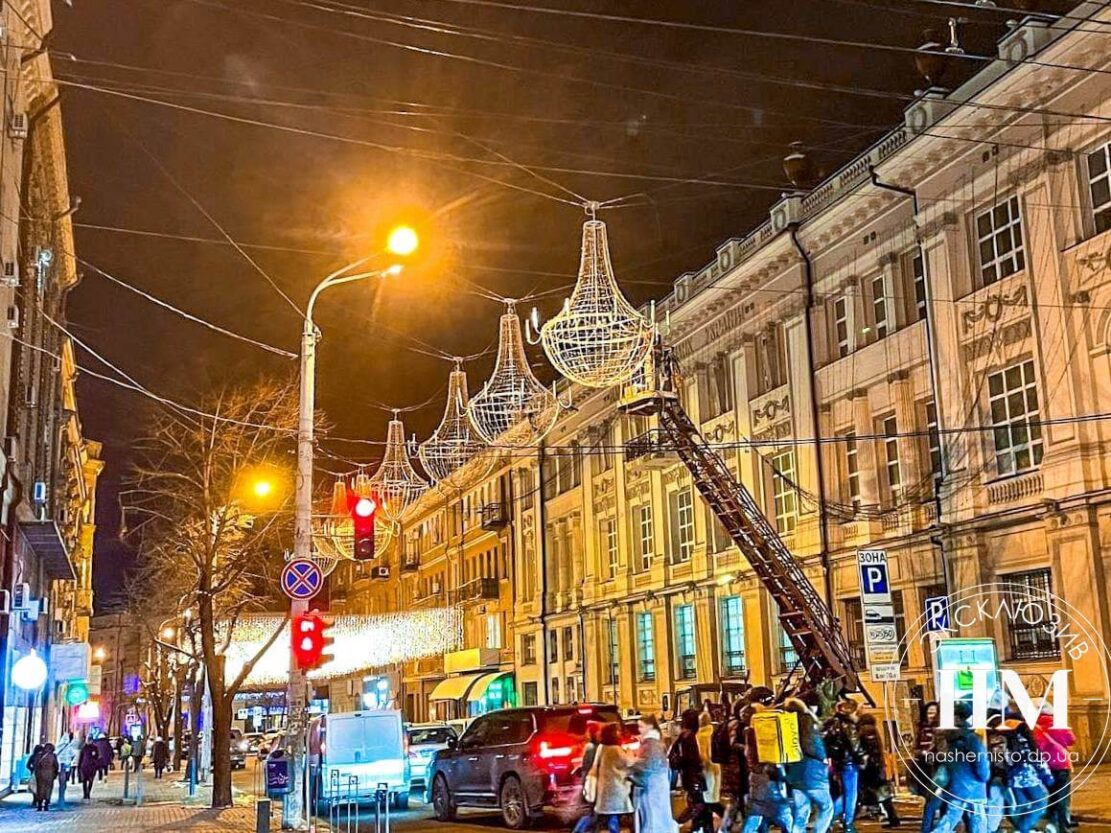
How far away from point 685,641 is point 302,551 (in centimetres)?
2107

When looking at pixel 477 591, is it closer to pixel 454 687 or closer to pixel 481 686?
pixel 454 687

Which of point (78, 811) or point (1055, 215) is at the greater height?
point (1055, 215)

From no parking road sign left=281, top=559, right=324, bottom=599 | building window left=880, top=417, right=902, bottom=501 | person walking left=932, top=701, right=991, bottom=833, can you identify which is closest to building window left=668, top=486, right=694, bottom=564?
building window left=880, top=417, right=902, bottom=501

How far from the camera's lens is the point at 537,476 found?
168ft

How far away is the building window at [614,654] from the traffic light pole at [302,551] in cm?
2342

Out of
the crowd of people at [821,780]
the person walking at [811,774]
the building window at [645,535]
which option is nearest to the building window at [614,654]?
the building window at [645,535]

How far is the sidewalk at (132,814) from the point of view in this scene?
72.5 feet

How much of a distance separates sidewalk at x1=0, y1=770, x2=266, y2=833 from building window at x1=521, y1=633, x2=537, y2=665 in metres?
18.0

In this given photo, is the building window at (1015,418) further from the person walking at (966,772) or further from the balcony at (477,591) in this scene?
the balcony at (477,591)

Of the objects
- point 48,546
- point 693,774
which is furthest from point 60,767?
point 693,774

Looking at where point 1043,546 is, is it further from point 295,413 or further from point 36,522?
point 36,522

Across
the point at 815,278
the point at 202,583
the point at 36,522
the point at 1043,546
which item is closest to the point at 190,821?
the point at 202,583

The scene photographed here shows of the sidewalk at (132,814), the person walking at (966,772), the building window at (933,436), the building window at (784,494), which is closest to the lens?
the person walking at (966,772)

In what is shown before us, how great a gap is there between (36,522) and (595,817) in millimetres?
22521
